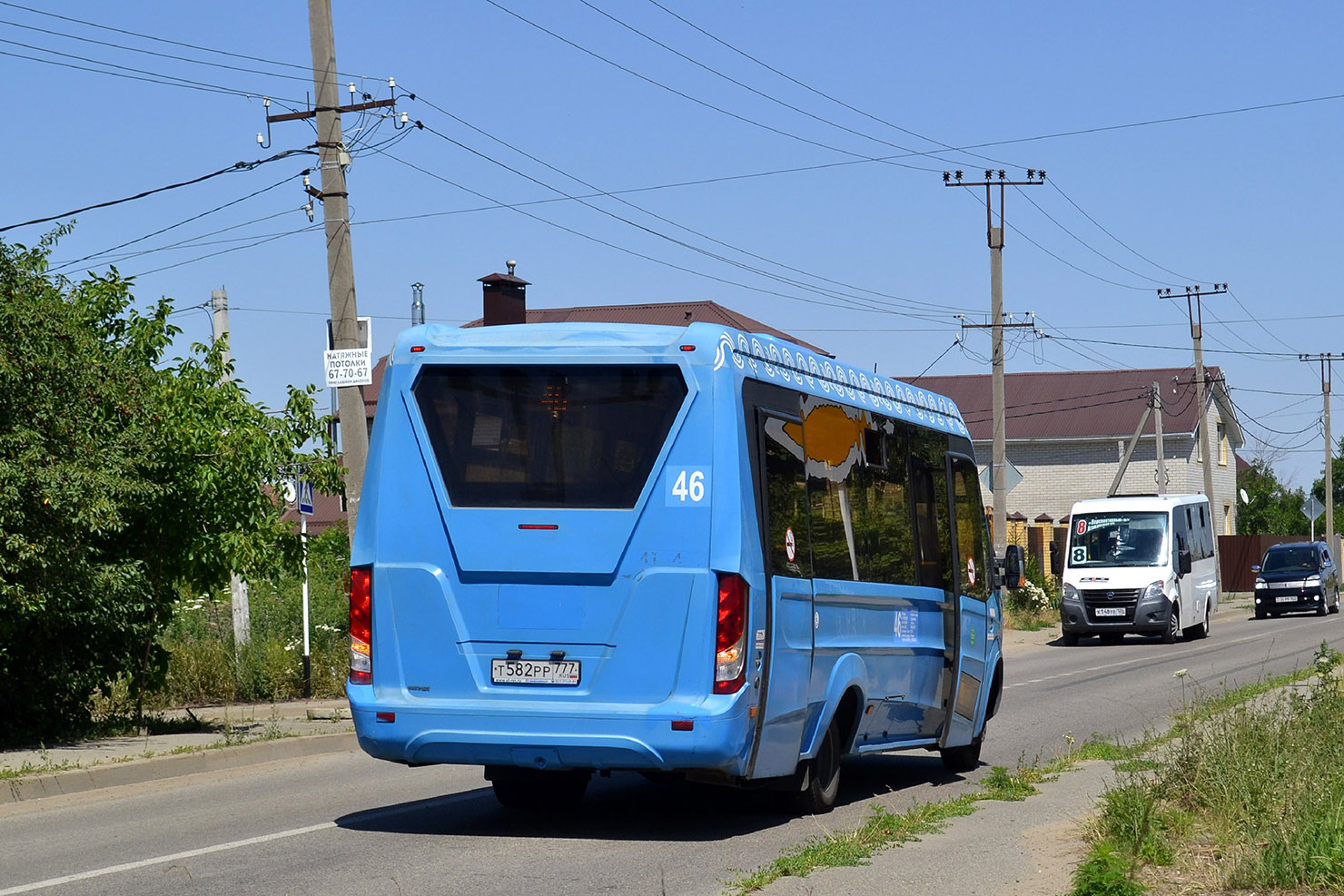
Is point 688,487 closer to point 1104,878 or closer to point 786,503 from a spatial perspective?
point 786,503

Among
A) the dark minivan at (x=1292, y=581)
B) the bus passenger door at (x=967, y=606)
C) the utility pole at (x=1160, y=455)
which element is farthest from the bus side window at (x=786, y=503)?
the utility pole at (x=1160, y=455)

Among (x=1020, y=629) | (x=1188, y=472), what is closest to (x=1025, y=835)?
(x=1020, y=629)

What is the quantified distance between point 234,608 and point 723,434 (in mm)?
16559

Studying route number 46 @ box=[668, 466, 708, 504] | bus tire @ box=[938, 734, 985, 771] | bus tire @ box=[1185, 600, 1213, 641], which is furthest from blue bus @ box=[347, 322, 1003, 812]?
bus tire @ box=[1185, 600, 1213, 641]

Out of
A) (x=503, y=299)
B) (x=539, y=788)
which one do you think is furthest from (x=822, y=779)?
(x=503, y=299)

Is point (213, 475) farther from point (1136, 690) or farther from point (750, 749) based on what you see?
point (1136, 690)

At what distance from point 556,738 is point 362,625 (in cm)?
130

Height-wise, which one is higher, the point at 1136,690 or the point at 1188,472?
the point at 1188,472

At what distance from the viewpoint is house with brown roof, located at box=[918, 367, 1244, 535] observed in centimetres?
6831

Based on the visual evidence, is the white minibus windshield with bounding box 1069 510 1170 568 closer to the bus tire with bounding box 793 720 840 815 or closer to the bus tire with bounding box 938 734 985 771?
the bus tire with bounding box 938 734 985 771

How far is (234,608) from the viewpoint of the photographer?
23.7m

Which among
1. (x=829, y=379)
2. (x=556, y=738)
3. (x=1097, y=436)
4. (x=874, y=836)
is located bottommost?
(x=874, y=836)

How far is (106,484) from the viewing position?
12867 millimetres

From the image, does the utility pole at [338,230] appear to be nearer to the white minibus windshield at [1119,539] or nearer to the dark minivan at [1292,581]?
the white minibus windshield at [1119,539]
